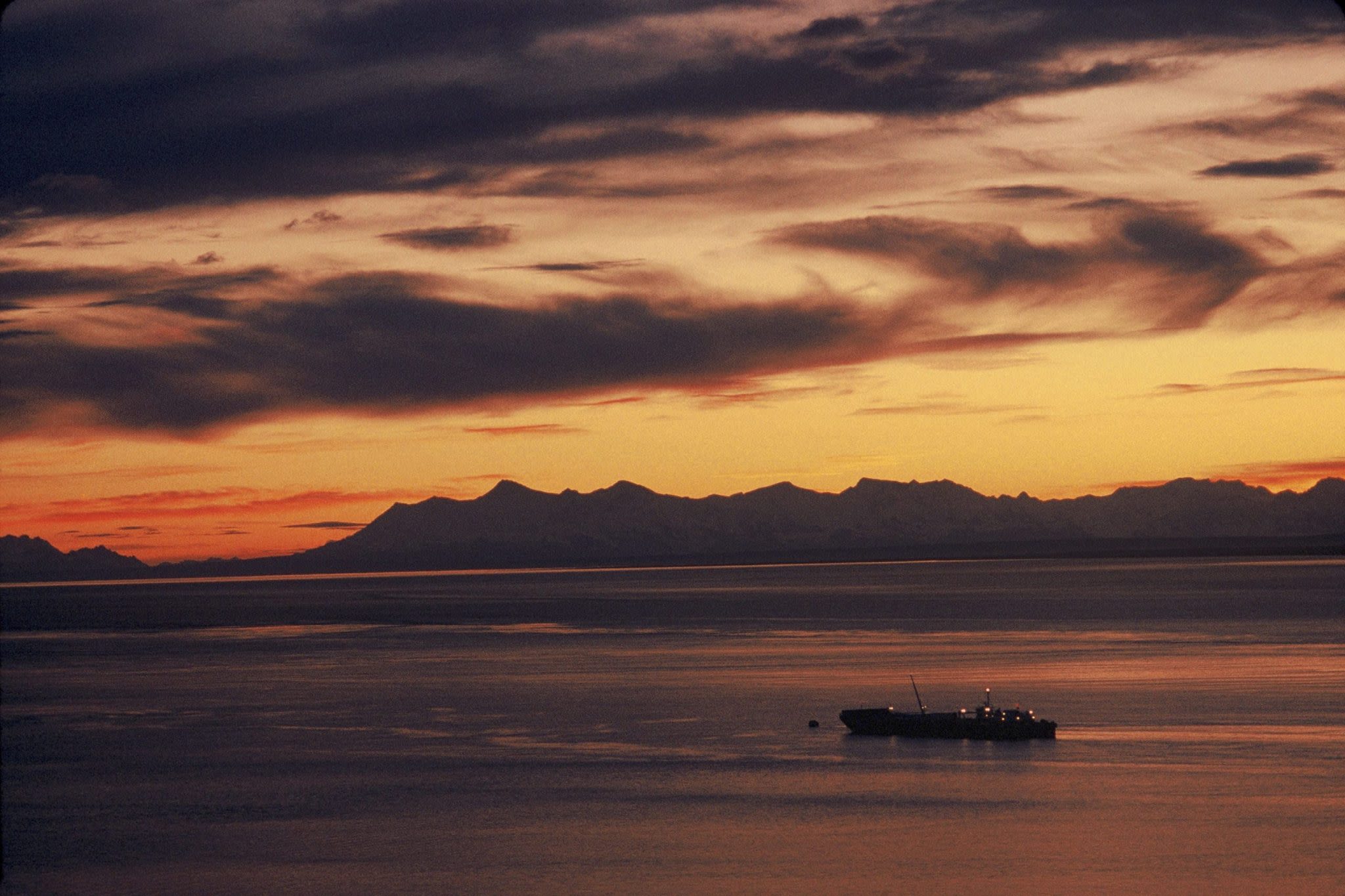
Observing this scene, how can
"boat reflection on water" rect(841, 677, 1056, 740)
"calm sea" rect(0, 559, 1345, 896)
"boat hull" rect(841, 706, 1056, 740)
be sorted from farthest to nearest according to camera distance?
"boat hull" rect(841, 706, 1056, 740) < "boat reflection on water" rect(841, 677, 1056, 740) < "calm sea" rect(0, 559, 1345, 896)

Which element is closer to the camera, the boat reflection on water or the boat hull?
the boat reflection on water

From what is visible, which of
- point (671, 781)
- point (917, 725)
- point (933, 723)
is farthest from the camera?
point (917, 725)

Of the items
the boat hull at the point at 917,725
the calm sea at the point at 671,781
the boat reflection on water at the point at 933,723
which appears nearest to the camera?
the calm sea at the point at 671,781

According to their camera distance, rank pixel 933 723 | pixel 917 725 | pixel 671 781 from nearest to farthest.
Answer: pixel 671 781, pixel 933 723, pixel 917 725

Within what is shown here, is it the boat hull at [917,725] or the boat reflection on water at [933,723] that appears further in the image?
the boat hull at [917,725]

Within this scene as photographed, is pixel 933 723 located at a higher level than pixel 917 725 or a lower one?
higher

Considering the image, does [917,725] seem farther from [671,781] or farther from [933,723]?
[671,781]

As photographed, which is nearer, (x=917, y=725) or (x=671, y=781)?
(x=671, y=781)

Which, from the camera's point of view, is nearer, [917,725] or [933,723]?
[933,723]

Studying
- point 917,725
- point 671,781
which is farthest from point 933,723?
point 671,781

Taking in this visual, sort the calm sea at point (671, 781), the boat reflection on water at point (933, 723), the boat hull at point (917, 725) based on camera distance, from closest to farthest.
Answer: the calm sea at point (671, 781) < the boat reflection on water at point (933, 723) < the boat hull at point (917, 725)

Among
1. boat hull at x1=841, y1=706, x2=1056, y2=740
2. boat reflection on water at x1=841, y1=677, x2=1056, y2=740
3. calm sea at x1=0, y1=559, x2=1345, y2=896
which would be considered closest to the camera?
calm sea at x1=0, y1=559, x2=1345, y2=896

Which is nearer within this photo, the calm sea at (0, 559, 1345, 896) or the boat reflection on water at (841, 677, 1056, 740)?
the calm sea at (0, 559, 1345, 896)
